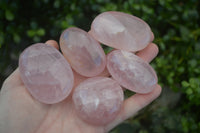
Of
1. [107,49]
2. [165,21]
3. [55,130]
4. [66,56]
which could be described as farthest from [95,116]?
[165,21]

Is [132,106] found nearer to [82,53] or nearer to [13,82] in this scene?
[82,53]

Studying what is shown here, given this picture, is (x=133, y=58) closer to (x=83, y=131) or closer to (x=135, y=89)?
(x=135, y=89)

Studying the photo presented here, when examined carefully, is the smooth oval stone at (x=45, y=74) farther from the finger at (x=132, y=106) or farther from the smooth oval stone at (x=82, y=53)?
the finger at (x=132, y=106)

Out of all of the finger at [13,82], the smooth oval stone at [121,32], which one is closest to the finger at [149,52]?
the smooth oval stone at [121,32]

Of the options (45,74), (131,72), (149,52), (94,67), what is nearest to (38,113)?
(45,74)

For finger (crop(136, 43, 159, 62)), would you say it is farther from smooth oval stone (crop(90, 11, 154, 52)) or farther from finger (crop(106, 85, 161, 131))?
finger (crop(106, 85, 161, 131))

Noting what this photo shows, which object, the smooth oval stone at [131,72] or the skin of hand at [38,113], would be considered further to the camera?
the smooth oval stone at [131,72]
